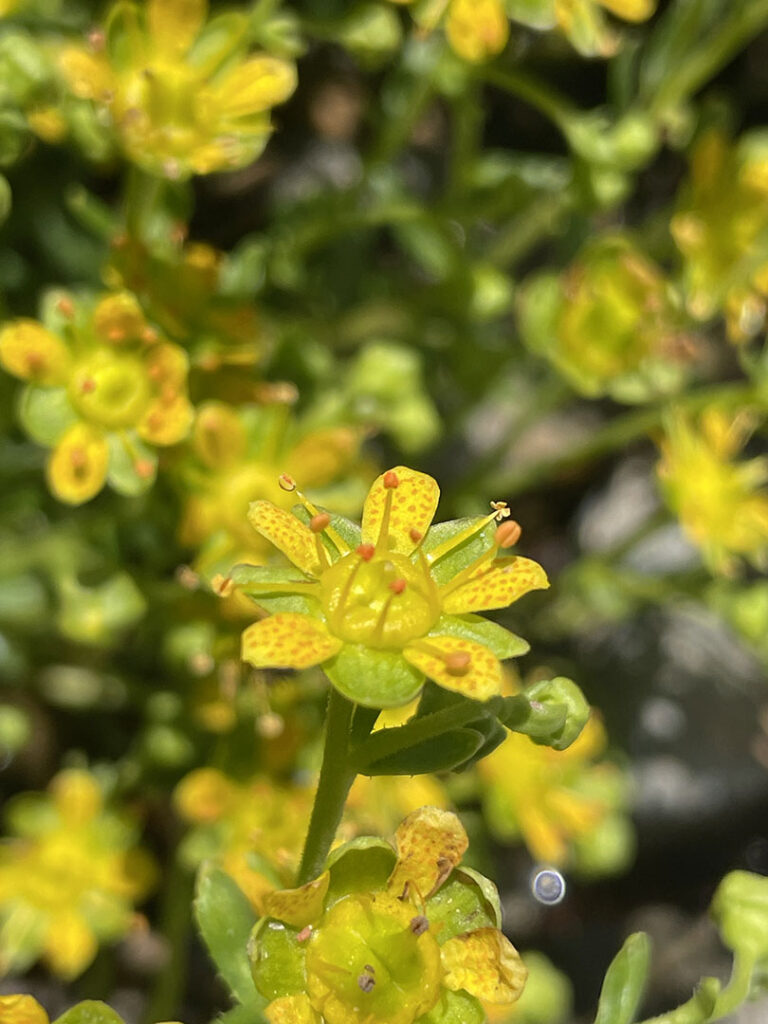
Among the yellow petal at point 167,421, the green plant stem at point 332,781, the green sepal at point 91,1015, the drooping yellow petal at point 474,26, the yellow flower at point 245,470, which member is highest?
the drooping yellow petal at point 474,26

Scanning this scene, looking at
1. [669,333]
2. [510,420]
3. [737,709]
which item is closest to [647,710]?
[737,709]

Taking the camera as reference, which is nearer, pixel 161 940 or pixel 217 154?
pixel 217 154

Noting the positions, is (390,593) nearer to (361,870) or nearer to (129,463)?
(361,870)

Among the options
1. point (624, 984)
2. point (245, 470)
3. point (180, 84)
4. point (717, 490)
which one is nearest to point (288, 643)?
point (624, 984)

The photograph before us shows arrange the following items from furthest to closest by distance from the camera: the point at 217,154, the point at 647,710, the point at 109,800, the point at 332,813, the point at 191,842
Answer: the point at 647,710
the point at 109,800
the point at 191,842
the point at 217,154
the point at 332,813

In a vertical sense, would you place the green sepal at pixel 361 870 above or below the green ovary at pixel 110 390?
above

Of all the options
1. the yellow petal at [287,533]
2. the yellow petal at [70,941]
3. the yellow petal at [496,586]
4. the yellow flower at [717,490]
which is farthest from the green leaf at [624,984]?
the yellow petal at [70,941]

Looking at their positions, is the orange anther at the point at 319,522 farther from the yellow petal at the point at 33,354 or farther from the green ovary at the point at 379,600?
the yellow petal at the point at 33,354

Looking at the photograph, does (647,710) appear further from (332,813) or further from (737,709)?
(332,813)
